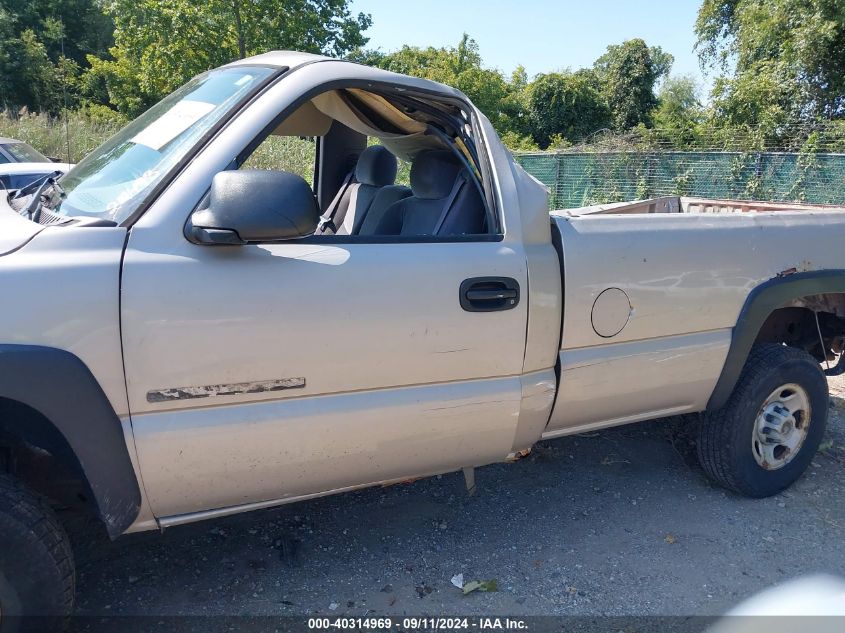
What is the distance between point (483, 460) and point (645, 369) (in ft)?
2.81

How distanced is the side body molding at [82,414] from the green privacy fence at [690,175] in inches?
508

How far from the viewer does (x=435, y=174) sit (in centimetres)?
340

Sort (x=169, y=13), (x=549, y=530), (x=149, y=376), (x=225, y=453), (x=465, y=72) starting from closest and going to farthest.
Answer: (x=149, y=376) → (x=225, y=453) → (x=549, y=530) → (x=169, y=13) → (x=465, y=72)

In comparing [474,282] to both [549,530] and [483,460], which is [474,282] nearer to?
[483,460]

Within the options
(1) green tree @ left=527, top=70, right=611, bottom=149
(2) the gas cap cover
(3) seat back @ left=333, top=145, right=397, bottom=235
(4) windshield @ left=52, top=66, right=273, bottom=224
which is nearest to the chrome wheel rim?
(2) the gas cap cover

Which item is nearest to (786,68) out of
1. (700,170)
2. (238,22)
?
(700,170)

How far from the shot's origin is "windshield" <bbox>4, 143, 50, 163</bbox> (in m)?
9.87

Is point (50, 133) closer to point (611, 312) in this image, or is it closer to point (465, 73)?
point (611, 312)

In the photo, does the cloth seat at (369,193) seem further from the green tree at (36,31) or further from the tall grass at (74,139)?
the green tree at (36,31)

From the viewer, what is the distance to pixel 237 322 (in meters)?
2.19

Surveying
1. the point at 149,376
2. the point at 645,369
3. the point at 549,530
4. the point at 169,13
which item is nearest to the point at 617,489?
the point at 549,530

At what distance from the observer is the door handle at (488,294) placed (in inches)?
101

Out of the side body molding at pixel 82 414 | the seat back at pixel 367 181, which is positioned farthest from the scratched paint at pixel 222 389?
the seat back at pixel 367 181

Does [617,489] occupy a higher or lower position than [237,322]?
lower
